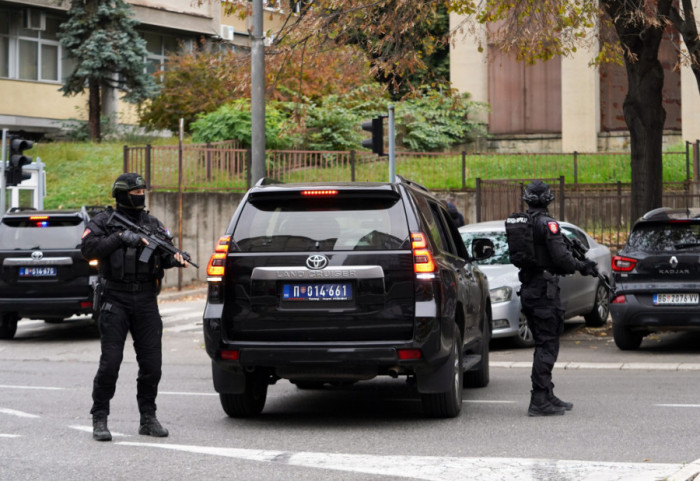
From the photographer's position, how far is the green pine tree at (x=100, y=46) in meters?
33.9

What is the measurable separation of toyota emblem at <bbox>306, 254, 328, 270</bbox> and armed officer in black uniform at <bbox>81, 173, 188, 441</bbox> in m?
0.88

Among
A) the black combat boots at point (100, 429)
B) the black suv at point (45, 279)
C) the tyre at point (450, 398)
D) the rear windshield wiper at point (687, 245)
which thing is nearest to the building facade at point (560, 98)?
the black suv at point (45, 279)

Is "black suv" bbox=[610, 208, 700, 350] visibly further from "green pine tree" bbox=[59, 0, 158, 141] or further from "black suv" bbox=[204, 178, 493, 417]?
"green pine tree" bbox=[59, 0, 158, 141]

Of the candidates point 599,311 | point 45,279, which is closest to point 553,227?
point 599,311

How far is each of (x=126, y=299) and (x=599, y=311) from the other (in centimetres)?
959

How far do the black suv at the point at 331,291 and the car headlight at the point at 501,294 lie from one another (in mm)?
5261

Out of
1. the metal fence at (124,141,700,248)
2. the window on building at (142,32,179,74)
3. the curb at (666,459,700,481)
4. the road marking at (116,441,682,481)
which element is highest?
the window on building at (142,32,179,74)

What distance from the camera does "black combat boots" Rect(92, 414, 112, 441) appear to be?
7.93 meters

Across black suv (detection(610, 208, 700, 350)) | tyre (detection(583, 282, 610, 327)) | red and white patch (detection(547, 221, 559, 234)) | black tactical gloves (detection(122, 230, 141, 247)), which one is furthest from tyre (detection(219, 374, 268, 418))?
tyre (detection(583, 282, 610, 327))

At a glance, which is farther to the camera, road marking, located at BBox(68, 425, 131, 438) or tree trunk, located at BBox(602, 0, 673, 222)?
tree trunk, located at BBox(602, 0, 673, 222)

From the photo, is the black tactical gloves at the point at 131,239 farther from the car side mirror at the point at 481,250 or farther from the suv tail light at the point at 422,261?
the car side mirror at the point at 481,250

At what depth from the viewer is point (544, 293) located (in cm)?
909

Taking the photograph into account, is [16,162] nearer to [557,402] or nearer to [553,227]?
[553,227]

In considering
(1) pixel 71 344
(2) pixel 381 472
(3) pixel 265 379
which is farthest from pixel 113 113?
(2) pixel 381 472
